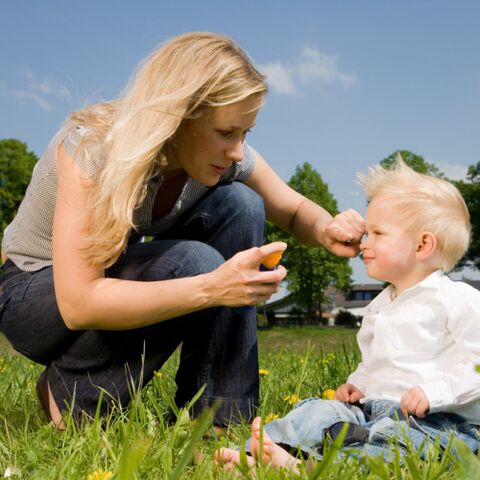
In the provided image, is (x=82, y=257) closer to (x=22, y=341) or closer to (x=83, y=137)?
(x=83, y=137)

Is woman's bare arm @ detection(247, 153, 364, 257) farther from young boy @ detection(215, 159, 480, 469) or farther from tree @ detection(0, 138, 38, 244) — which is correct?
tree @ detection(0, 138, 38, 244)

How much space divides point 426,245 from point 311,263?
38.3 m

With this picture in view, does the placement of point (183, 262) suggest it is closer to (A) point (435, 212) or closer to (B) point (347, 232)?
(B) point (347, 232)

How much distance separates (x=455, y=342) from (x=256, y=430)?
0.74 meters

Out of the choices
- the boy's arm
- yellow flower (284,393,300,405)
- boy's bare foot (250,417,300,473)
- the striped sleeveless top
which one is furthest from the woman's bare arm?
boy's bare foot (250,417,300,473)

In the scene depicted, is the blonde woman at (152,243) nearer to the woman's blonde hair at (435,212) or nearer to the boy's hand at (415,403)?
the woman's blonde hair at (435,212)

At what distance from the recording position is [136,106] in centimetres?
258

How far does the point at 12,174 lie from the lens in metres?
38.0

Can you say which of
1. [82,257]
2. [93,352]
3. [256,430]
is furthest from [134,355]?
[256,430]

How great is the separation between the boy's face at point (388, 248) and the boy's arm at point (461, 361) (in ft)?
0.75

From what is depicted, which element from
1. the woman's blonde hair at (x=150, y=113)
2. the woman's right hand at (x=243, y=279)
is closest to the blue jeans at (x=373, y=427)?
the woman's right hand at (x=243, y=279)

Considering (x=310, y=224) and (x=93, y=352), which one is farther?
(x=310, y=224)

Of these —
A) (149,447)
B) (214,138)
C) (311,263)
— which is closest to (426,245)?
(214,138)

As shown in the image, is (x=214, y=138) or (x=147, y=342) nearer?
(x=214, y=138)
